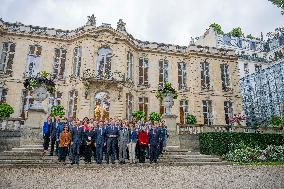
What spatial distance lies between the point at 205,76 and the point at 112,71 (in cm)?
1079

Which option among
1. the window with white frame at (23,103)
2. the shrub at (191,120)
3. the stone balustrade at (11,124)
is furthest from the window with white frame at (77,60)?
the shrub at (191,120)

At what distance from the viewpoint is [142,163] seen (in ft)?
43.0

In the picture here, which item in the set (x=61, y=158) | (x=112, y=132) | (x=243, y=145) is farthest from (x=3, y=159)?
(x=243, y=145)

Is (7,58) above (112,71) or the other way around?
above

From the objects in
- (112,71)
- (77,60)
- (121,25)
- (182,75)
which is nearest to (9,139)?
(77,60)

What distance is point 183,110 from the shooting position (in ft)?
96.2

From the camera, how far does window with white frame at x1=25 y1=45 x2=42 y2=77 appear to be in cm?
2638

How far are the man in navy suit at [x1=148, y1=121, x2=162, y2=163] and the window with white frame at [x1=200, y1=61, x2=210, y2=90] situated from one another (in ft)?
56.6

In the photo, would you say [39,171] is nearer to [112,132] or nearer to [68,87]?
[112,132]

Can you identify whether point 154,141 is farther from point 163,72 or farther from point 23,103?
point 163,72

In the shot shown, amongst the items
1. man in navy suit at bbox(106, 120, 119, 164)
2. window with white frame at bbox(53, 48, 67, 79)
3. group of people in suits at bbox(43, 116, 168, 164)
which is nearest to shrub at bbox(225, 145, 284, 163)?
group of people in suits at bbox(43, 116, 168, 164)

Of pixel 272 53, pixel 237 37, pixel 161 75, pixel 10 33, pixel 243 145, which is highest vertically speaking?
pixel 237 37

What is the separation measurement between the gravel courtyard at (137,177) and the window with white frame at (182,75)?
1850cm

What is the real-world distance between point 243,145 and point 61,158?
1129 centimetres
